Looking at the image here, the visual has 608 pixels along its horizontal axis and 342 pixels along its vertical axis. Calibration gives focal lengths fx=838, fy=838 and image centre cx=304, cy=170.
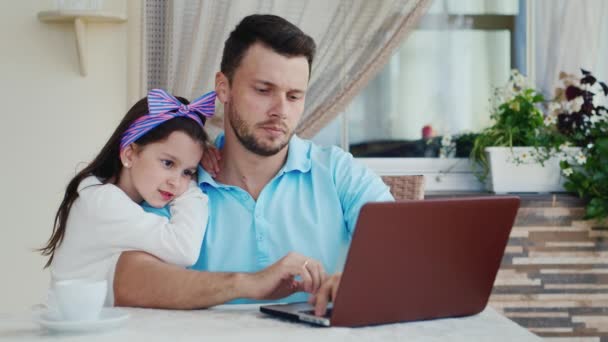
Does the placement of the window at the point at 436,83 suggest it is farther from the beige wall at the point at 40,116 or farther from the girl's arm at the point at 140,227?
the girl's arm at the point at 140,227

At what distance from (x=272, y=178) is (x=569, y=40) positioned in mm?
1714

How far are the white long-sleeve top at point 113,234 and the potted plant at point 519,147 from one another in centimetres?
151

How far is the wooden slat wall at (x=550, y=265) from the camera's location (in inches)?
114

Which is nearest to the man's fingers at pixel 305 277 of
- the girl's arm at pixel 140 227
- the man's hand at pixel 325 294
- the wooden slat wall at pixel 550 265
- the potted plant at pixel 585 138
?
the man's hand at pixel 325 294

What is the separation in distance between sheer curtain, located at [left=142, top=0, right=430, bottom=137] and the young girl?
108cm

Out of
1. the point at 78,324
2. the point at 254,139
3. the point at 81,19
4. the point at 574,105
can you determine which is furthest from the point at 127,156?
the point at 574,105

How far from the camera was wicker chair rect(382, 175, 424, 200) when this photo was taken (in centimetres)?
224

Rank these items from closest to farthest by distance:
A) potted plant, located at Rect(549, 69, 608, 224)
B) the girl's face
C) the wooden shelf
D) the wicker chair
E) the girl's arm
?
1. the girl's arm
2. the girl's face
3. the wicker chair
4. potted plant, located at Rect(549, 69, 608, 224)
5. the wooden shelf

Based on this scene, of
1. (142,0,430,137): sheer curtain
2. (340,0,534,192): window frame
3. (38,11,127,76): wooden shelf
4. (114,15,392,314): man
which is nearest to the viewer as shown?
(114,15,392,314): man

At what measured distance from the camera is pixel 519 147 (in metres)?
3.04

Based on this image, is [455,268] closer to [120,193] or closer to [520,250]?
[120,193]

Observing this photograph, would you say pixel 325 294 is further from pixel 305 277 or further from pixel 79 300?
pixel 79 300

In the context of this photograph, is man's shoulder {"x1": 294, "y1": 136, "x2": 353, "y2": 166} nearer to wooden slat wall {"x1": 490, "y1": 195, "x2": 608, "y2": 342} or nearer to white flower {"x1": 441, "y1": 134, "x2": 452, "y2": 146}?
wooden slat wall {"x1": 490, "y1": 195, "x2": 608, "y2": 342}

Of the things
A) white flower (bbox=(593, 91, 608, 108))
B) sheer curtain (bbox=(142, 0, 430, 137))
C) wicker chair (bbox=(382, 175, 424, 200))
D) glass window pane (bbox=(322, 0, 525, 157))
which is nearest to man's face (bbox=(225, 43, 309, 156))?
wicker chair (bbox=(382, 175, 424, 200))
